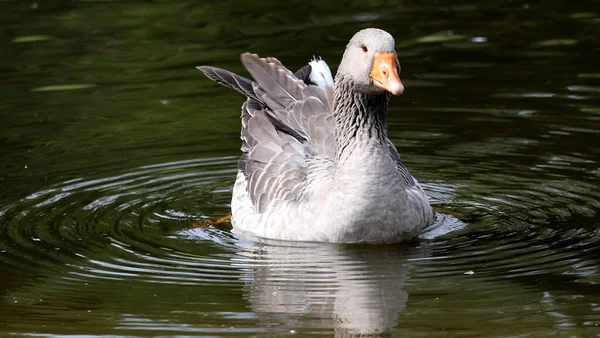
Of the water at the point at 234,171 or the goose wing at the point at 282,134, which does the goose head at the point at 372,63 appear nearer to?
the goose wing at the point at 282,134

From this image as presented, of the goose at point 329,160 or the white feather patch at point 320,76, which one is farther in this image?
the white feather patch at point 320,76

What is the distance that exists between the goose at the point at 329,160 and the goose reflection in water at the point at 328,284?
10.3 inches

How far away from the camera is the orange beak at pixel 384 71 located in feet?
31.6

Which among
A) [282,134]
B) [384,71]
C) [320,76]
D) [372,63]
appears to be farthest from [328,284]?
[320,76]

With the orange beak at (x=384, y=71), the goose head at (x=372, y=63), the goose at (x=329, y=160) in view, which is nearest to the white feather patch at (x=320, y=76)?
the goose at (x=329, y=160)

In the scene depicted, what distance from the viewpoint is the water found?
28.9 feet

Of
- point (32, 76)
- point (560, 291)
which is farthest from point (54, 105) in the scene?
point (560, 291)

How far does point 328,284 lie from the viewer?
9.34m

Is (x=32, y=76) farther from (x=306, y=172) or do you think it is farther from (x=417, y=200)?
(x=417, y=200)

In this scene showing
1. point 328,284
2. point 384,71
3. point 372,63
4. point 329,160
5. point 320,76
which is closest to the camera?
point 328,284

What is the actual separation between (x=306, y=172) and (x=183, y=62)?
679cm

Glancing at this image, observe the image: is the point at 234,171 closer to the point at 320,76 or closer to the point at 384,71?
the point at 320,76

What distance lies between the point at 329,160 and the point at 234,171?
84.6 inches

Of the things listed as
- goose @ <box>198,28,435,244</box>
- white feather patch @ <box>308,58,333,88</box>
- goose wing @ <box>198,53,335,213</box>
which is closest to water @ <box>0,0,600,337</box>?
goose @ <box>198,28,435,244</box>
